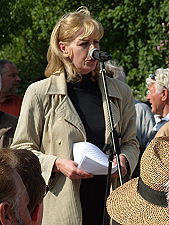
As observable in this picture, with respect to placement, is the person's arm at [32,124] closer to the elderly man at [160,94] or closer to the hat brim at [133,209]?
the hat brim at [133,209]

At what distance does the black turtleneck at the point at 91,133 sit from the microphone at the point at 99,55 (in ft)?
0.66

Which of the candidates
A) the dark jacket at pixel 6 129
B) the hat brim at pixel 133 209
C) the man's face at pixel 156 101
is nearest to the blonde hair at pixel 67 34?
the dark jacket at pixel 6 129

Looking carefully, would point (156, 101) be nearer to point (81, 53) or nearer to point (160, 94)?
point (160, 94)

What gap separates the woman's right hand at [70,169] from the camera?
4.22 metres

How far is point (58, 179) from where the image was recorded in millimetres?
4383

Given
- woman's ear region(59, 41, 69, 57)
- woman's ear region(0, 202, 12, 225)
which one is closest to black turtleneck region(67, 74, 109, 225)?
woman's ear region(59, 41, 69, 57)

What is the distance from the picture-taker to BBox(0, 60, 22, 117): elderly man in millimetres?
6637

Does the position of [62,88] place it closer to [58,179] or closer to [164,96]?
[58,179]

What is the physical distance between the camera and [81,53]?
4535 mm

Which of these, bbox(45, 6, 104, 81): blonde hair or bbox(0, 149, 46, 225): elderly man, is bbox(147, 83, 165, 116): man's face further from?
bbox(0, 149, 46, 225): elderly man

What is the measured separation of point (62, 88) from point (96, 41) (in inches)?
16.9

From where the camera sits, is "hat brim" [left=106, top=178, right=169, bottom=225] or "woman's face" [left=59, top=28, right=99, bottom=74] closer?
"hat brim" [left=106, top=178, right=169, bottom=225]

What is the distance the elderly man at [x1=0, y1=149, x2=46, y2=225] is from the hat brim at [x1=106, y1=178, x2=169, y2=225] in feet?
1.24

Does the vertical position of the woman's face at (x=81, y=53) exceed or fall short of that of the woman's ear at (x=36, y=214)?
it exceeds it
